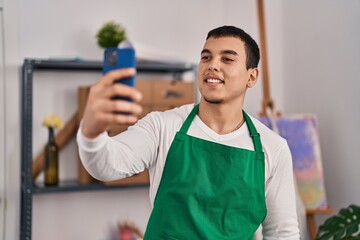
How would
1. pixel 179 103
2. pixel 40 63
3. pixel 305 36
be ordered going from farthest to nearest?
pixel 305 36, pixel 179 103, pixel 40 63

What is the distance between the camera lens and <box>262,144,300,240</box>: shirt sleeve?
4.22 feet

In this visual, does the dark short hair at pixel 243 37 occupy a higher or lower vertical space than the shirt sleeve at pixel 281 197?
higher

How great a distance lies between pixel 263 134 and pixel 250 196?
0.18 m

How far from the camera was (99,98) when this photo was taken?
756mm

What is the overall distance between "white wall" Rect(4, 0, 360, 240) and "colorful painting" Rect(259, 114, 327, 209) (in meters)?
0.16

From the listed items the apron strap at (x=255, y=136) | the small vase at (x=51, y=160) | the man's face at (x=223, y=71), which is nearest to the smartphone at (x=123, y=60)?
the man's face at (x=223, y=71)

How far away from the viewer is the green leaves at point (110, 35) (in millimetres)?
2342

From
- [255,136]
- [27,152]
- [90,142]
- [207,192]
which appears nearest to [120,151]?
[90,142]

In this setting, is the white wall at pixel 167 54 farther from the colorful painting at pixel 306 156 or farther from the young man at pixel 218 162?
the young man at pixel 218 162

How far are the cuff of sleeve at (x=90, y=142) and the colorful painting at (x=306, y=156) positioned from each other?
1.59 meters

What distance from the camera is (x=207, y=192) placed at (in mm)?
1191

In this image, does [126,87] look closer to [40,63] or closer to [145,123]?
[145,123]

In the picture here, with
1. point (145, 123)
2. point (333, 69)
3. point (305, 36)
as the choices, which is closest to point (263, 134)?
point (145, 123)

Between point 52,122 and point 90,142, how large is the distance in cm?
149
